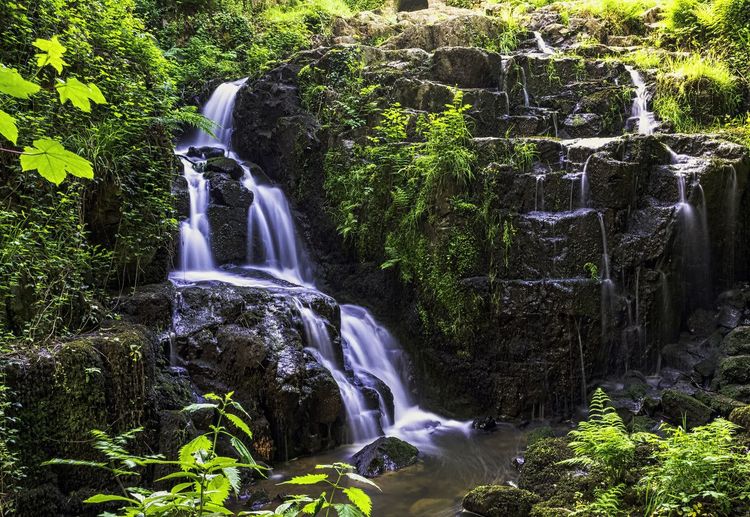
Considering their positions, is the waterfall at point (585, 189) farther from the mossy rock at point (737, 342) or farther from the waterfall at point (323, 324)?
the waterfall at point (323, 324)

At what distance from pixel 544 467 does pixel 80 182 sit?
237 inches

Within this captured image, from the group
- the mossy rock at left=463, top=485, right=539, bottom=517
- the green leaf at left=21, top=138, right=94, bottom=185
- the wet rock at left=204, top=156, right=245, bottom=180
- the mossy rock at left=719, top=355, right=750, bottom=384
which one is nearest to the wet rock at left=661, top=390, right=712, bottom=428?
the mossy rock at left=719, top=355, right=750, bottom=384

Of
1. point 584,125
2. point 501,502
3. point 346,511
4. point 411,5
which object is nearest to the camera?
point 346,511

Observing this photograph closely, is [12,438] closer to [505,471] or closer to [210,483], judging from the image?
[210,483]

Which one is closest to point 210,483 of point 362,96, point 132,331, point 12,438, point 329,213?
point 12,438

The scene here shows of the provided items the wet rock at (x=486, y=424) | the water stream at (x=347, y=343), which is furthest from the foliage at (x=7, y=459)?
the wet rock at (x=486, y=424)

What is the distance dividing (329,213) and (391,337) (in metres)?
3.02

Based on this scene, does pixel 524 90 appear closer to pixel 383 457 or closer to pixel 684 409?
pixel 684 409

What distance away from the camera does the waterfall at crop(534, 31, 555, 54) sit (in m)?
13.9

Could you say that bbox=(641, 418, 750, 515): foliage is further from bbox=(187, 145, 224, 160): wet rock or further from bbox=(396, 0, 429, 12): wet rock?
bbox=(396, 0, 429, 12): wet rock

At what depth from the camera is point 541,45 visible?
561 inches

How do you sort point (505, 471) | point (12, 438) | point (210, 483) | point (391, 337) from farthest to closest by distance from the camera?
point (391, 337), point (505, 471), point (12, 438), point (210, 483)

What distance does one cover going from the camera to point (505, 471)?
6.11m

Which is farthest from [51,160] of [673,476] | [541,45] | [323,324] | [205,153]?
[541,45]
